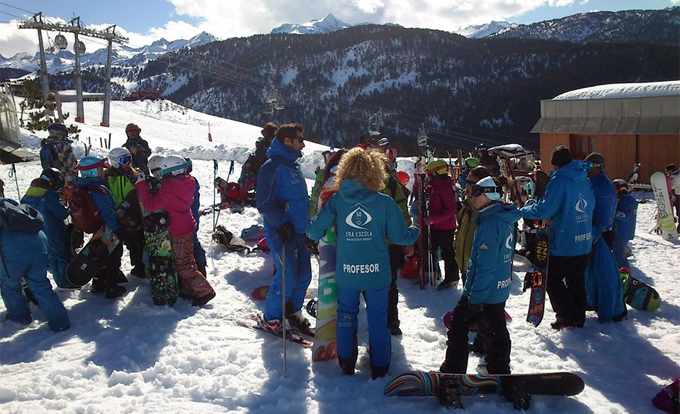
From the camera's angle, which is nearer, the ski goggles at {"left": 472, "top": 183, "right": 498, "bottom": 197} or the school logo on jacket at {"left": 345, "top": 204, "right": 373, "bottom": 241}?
the ski goggles at {"left": 472, "top": 183, "right": 498, "bottom": 197}

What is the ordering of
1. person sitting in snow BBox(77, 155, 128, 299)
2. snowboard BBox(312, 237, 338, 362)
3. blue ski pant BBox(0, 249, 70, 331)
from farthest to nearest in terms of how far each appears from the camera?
person sitting in snow BBox(77, 155, 128, 299)
blue ski pant BBox(0, 249, 70, 331)
snowboard BBox(312, 237, 338, 362)

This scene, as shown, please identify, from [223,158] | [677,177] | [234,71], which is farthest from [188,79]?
[677,177]

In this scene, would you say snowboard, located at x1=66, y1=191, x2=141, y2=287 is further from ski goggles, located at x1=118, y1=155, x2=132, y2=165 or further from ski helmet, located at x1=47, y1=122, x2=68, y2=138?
ski helmet, located at x1=47, y1=122, x2=68, y2=138

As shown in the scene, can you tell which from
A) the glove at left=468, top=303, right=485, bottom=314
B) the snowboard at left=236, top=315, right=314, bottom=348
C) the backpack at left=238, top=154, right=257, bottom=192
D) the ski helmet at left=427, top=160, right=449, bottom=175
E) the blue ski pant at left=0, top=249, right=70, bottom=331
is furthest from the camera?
the backpack at left=238, top=154, right=257, bottom=192

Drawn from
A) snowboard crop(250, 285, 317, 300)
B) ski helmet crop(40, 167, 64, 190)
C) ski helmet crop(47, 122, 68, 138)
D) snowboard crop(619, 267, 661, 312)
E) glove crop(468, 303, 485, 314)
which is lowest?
snowboard crop(250, 285, 317, 300)

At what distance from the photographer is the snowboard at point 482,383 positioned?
3445 millimetres

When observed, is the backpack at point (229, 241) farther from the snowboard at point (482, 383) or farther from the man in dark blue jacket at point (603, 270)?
the man in dark blue jacket at point (603, 270)

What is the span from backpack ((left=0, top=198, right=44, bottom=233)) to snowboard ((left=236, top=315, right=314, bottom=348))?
2.06 meters

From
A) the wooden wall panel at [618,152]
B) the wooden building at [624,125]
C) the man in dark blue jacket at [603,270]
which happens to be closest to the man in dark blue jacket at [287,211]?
the man in dark blue jacket at [603,270]

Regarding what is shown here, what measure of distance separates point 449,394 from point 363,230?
1.30m

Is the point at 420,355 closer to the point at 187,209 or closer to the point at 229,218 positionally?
the point at 187,209

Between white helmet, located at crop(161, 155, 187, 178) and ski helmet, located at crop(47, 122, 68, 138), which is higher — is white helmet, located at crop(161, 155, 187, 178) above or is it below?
below

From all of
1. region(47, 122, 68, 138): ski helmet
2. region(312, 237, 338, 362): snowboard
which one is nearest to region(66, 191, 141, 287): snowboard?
region(47, 122, 68, 138): ski helmet

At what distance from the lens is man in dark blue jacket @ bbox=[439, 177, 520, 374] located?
3482 mm
